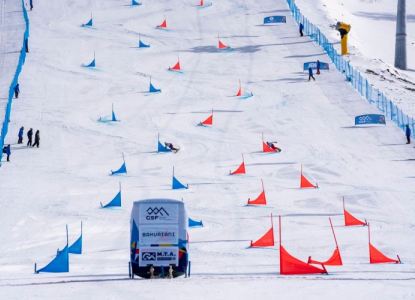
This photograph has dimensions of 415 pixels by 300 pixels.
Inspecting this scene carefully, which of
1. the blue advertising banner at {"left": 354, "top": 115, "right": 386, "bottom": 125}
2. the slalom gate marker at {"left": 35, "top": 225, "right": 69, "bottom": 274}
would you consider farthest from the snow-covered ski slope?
the blue advertising banner at {"left": 354, "top": 115, "right": 386, "bottom": 125}

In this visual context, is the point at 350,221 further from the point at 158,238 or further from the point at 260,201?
the point at 158,238

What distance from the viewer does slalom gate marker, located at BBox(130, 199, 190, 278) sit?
14.9 metres

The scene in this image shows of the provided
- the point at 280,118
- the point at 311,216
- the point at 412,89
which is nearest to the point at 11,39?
the point at 280,118

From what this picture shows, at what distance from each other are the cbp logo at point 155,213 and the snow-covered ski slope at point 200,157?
1.18m

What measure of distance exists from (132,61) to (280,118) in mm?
11130

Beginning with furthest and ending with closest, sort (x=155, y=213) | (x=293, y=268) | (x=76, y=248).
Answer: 1. (x=76, y=248)
2. (x=293, y=268)
3. (x=155, y=213)

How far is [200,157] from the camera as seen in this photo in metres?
30.3

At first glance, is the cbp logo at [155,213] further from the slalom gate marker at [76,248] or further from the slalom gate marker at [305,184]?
the slalom gate marker at [305,184]

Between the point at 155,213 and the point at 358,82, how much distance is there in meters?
27.5

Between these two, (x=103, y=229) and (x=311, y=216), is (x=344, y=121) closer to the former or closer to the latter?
(x=311, y=216)

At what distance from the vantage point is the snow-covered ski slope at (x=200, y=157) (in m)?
16.4

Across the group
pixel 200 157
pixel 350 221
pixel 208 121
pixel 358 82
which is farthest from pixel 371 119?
pixel 350 221

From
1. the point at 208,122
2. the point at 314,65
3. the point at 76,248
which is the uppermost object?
the point at 76,248

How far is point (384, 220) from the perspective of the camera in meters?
22.4
